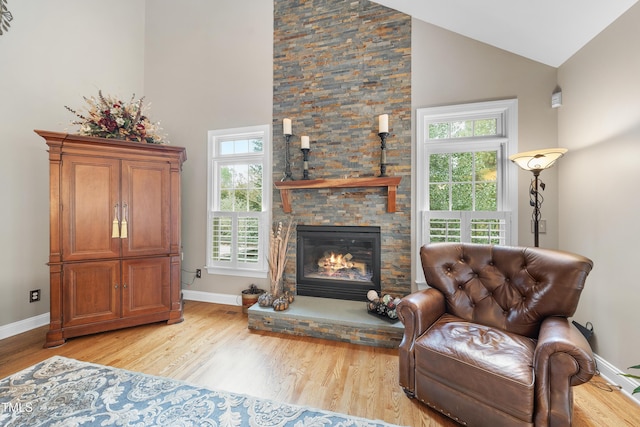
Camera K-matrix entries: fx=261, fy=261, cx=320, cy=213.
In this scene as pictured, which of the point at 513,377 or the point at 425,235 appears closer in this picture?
the point at 513,377

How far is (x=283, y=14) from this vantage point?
130 inches

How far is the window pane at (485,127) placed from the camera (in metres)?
2.72

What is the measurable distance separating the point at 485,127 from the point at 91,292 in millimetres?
4306

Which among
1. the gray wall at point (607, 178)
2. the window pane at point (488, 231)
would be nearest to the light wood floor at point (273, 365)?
the gray wall at point (607, 178)

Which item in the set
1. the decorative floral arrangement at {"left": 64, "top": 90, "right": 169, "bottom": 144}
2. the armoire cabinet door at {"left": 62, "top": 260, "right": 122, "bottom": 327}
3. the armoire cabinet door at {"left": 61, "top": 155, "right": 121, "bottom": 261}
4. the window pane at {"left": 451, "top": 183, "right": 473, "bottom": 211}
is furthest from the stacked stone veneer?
the armoire cabinet door at {"left": 62, "top": 260, "right": 122, "bottom": 327}

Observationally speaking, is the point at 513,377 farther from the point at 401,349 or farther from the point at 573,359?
the point at 401,349

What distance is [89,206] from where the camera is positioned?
2520 millimetres

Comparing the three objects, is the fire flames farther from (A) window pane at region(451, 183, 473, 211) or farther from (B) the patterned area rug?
(B) the patterned area rug

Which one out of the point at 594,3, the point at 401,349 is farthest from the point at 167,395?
the point at 594,3

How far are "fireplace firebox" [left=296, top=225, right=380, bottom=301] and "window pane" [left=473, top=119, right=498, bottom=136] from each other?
149cm

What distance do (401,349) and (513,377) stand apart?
0.63m

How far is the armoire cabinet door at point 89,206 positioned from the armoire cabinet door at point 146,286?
0.81 ft

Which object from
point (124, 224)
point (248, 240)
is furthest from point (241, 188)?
point (124, 224)

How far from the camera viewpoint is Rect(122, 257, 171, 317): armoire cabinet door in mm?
2689
